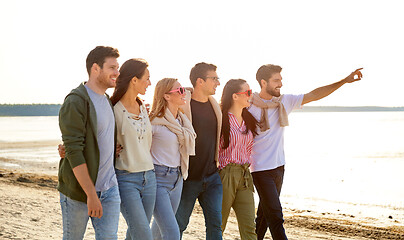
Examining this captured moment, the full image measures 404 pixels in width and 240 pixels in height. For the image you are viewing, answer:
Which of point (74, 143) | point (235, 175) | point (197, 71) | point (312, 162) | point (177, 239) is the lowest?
point (312, 162)

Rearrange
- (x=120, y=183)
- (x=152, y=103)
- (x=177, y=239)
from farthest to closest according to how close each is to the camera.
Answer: (x=152, y=103), (x=177, y=239), (x=120, y=183)

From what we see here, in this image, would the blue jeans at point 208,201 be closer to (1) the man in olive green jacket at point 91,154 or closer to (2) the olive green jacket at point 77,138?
(1) the man in olive green jacket at point 91,154

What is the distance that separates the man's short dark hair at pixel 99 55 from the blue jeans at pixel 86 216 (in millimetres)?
930

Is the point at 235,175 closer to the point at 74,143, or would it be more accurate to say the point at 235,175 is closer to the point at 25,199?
the point at 74,143

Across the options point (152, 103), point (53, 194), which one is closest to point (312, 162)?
point (53, 194)

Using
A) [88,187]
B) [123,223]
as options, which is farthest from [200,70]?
[123,223]

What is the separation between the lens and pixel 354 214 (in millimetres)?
11422

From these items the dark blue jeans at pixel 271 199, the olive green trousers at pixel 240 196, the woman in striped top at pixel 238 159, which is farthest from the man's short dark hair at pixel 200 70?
the dark blue jeans at pixel 271 199

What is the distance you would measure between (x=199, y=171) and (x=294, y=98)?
1617mm

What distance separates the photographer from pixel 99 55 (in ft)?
12.7

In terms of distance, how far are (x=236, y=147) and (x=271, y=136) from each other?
53cm

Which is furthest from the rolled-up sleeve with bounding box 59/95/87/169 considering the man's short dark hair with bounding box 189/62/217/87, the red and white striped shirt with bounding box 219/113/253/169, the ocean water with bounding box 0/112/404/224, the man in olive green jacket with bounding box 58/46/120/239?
the ocean water with bounding box 0/112/404/224

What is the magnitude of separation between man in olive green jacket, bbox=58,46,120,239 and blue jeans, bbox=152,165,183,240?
2.25 feet

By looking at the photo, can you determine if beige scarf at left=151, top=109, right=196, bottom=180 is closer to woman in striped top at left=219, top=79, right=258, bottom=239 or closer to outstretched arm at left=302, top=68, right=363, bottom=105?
woman in striped top at left=219, top=79, right=258, bottom=239
